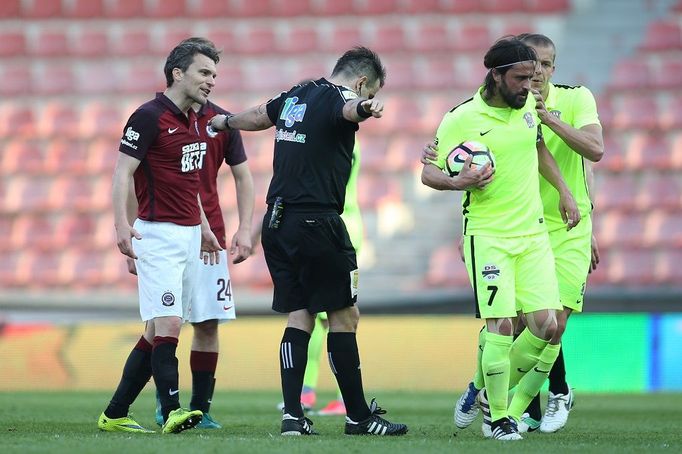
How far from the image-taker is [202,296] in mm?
7590

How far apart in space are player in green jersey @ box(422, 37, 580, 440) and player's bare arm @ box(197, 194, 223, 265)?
5.36 ft

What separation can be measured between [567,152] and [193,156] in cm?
233

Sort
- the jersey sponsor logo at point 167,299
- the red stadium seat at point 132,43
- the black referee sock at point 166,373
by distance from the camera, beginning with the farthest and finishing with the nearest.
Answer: the red stadium seat at point 132,43
the jersey sponsor logo at point 167,299
the black referee sock at point 166,373

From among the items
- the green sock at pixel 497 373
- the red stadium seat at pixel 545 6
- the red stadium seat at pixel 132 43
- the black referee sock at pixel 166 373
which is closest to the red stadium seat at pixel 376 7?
the red stadium seat at pixel 545 6

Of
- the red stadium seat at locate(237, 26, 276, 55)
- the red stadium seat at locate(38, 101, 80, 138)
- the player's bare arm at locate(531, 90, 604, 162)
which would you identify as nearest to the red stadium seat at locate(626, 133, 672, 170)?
the red stadium seat at locate(237, 26, 276, 55)

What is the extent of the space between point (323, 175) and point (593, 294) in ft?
23.3

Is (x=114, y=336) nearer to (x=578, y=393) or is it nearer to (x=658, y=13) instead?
(x=578, y=393)

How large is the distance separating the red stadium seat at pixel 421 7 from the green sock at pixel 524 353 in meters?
10.7

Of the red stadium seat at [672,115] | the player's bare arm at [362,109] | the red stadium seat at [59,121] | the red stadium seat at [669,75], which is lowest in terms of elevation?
the player's bare arm at [362,109]

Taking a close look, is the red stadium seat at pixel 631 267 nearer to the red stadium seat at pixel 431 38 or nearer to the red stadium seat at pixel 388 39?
the red stadium seat at pixel 431 38

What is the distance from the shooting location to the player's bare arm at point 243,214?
7.45m

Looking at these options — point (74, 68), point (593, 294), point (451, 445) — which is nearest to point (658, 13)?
point (593, 294)

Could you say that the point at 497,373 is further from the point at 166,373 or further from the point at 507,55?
the point at 166,373

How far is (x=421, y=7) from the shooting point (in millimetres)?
17125
